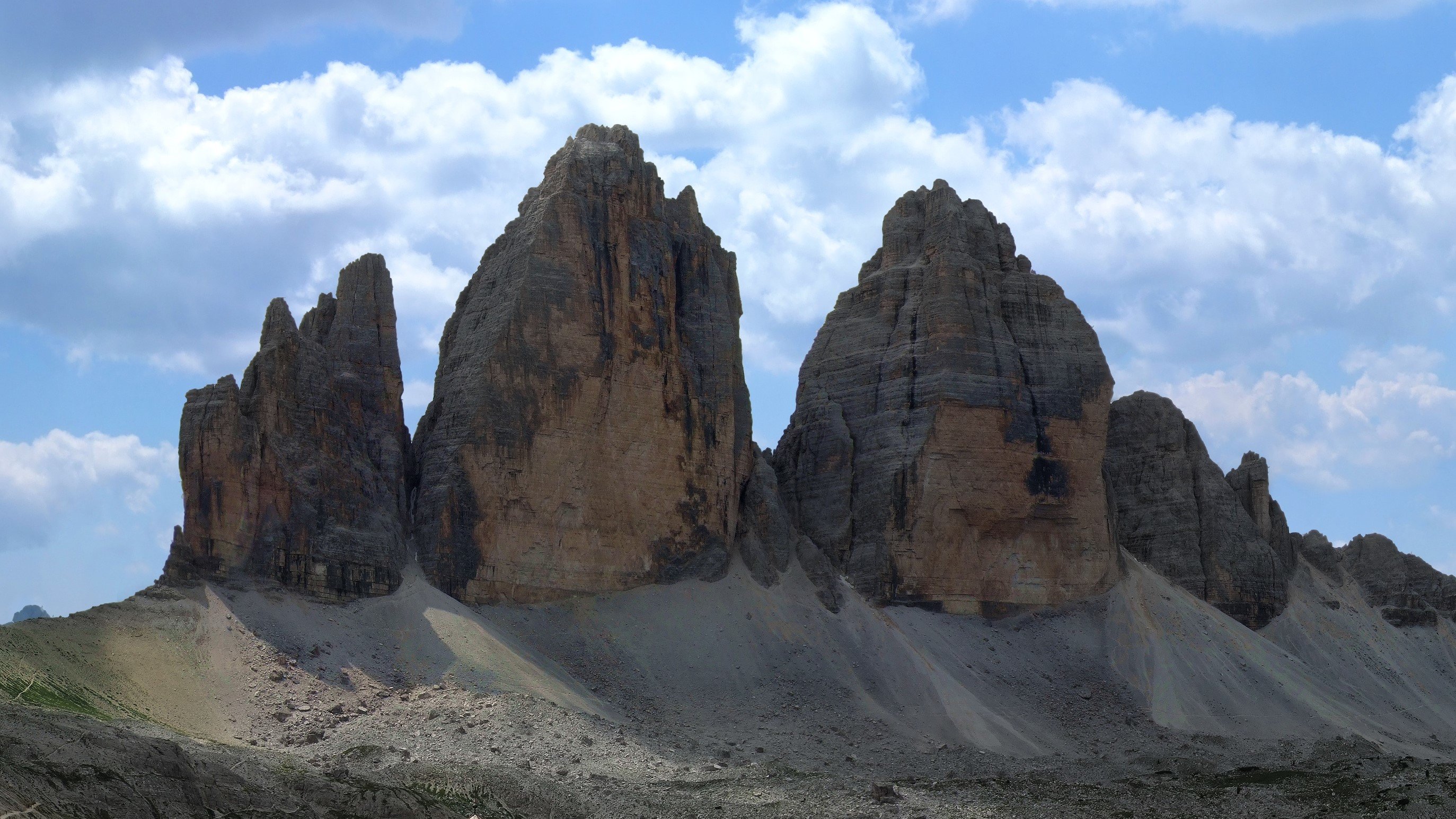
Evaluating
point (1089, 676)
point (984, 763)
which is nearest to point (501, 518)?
point (984, 763)

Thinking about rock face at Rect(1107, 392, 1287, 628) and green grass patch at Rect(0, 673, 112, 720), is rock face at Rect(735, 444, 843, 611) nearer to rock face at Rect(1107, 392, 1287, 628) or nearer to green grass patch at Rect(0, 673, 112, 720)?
rock face at Rect(1107, 392, 1287, 628)

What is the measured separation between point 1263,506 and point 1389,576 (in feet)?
37.1

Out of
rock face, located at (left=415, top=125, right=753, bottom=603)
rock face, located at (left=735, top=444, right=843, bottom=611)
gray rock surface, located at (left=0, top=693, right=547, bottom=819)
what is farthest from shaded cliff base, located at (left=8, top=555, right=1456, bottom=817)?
rock face, located at (left=415, top=125, right=753, bottom=603)

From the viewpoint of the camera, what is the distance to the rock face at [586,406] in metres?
69.8

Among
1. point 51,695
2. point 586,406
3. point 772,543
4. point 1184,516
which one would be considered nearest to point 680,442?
point 586,406

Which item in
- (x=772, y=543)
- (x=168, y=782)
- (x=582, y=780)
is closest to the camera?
(x=168, y=782)

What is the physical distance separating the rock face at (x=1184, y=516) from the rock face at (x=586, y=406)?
88.9ft

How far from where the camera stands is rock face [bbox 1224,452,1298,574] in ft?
325

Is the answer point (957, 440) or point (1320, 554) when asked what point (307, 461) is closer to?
point (957, 440)

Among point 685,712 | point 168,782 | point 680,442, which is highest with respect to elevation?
point 680,442

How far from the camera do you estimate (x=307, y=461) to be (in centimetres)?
6562

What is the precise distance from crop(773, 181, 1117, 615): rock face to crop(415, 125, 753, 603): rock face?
7.29m

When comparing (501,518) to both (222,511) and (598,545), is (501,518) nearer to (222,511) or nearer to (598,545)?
(598,545)

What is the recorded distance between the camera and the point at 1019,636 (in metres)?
80.4
